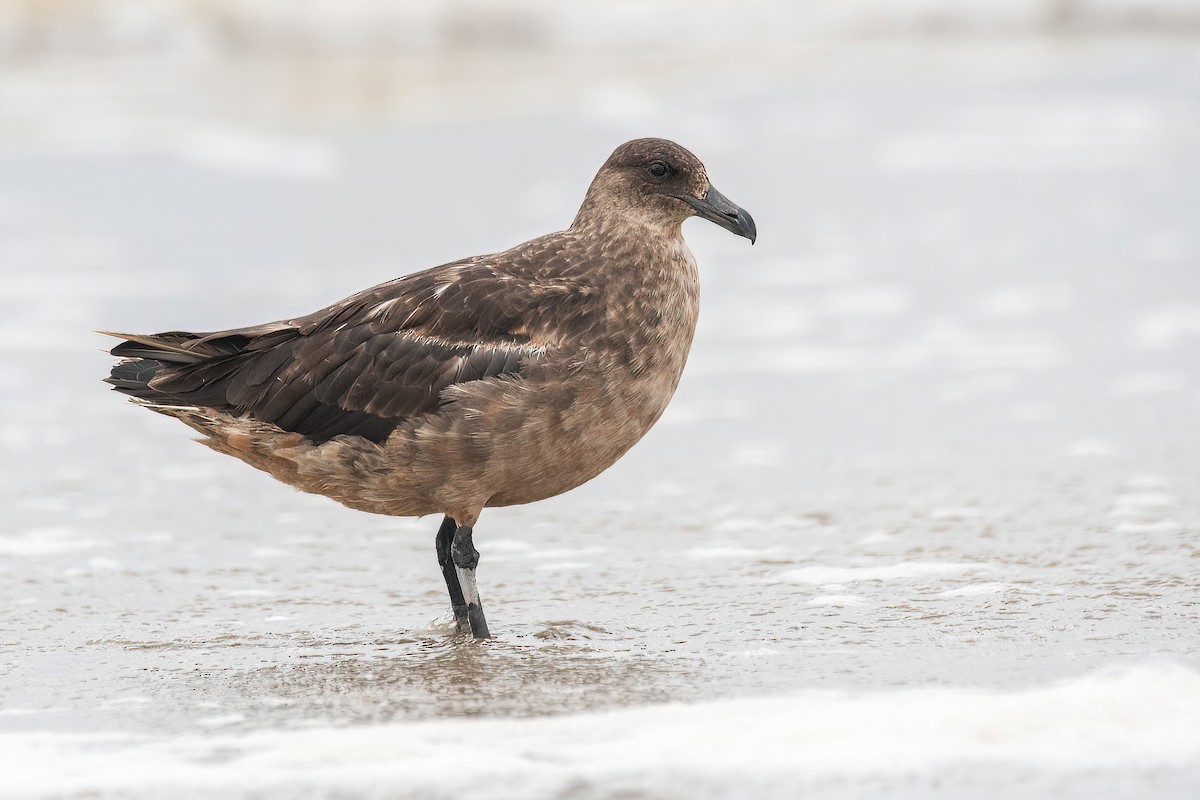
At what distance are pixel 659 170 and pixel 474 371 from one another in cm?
112

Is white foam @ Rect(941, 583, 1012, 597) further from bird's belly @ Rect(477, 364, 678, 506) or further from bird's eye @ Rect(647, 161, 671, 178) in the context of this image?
bird's eye @ Rect(647, 161, 671, 178)

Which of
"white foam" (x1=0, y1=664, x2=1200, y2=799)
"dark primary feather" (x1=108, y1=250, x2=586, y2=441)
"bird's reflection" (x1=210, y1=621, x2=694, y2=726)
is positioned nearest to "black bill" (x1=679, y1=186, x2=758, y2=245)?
"dark primary feather" (x1=108, y1=250, x2=586, y2=441)

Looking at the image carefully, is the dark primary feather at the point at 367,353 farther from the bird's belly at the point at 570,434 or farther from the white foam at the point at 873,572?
the white foam at the point at 873,572

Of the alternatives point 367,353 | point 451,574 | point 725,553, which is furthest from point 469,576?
point 725,553

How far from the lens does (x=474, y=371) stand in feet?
17.7

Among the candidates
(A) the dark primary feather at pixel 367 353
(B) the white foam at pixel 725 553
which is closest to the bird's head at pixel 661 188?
(A) the dark primary feather at pixel 367 353

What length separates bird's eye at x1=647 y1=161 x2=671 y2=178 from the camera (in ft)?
19.5

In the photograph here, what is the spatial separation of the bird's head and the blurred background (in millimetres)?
1314

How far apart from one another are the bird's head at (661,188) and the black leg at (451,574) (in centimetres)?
123

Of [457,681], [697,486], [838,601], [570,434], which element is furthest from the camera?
[697,486]

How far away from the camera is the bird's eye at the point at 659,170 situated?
5.95 metres

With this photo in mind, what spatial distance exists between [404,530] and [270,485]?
3.03 feet

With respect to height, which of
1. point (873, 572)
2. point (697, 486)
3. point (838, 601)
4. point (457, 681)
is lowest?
point (457, 681)

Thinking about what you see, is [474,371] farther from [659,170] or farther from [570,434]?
[659,170]
